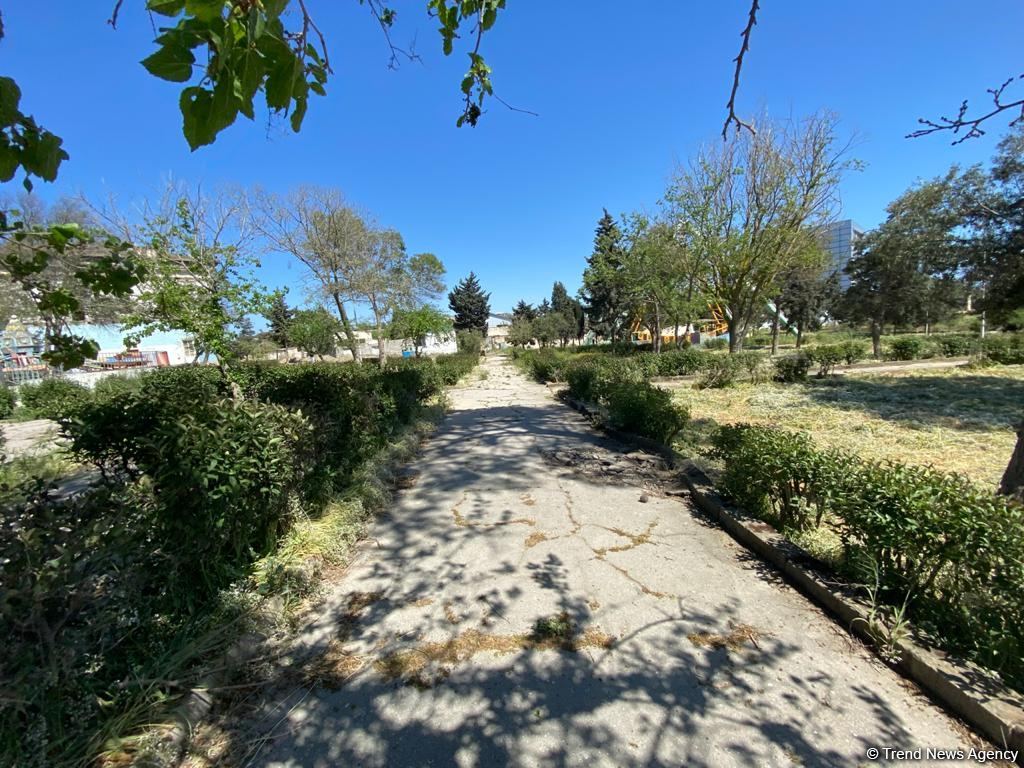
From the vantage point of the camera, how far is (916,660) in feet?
6.93

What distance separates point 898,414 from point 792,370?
7.30 metres

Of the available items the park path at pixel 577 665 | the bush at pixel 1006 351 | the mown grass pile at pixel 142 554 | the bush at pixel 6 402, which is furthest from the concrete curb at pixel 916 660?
the bush at pixel 6 402

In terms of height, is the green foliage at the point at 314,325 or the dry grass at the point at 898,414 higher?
the green foliage at the point at 314,325

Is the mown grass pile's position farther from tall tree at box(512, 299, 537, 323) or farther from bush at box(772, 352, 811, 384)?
tall tree at box(512, 299, 537, 323)

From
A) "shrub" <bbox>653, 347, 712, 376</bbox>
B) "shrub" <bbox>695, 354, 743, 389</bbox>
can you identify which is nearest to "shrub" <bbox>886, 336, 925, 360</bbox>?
"shrub" <bbox>653, 347, 712, 376</bbox>

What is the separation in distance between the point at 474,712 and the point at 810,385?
15.8 m

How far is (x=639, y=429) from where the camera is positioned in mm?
7418

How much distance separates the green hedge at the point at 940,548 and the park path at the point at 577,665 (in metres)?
0.46

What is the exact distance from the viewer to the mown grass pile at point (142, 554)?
1.53 metres

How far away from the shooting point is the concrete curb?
1756 millimetres

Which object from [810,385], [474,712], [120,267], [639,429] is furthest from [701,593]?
[810,385]

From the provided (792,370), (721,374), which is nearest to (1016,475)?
(721,374)

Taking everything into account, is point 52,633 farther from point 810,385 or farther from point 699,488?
point 810,385

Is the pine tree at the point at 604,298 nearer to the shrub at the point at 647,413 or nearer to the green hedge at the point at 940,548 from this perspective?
the shrub at the point at 647,413
